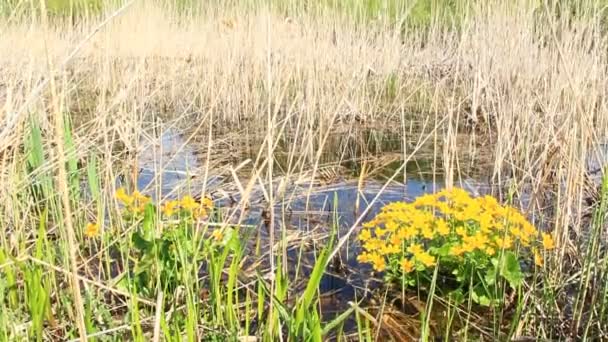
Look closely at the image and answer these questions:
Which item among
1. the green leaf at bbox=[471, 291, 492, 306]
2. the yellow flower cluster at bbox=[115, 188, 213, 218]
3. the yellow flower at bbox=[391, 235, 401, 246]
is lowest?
the green leaf at bbox=[471, 291, 492, 306]

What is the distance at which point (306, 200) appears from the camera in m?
3.11

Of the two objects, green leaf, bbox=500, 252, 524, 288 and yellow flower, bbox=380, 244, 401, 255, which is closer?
green leaf, bbox=500, 252, 524, 288

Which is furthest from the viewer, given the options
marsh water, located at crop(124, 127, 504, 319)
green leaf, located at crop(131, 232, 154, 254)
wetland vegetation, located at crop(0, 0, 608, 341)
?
marsh water, located at crop(124, 127, 504, 319)

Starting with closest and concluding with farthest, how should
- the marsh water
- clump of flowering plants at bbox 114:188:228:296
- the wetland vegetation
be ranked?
the wetland vegetation
clump of flowering plants at bbox 114:188:228:296
the marsh water

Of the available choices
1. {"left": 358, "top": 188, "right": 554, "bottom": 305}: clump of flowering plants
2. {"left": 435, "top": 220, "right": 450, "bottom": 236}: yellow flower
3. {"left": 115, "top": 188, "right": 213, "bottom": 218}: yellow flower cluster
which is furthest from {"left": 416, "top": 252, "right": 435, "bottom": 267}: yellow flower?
{"left": 115, "top": 188, "right": 213, "bottom": 218}: yellow flower cluster

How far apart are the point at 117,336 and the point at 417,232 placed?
974 mm

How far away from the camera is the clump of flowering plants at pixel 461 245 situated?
191 cm

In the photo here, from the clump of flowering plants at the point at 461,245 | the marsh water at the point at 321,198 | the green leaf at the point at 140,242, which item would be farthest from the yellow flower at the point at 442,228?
the green leaf at the point at 140,242

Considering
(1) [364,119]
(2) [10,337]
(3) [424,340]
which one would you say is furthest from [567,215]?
(1) [364,119]

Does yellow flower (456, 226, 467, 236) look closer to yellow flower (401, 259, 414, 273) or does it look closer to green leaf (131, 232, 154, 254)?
yellow flower (401, 259, 414, 273)

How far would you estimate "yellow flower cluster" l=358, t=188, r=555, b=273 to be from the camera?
6.29 feet

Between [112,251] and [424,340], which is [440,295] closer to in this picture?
[424,340]

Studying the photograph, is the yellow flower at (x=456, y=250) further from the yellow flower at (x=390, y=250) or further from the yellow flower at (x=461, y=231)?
the yellow flower at (x=390, y=250)

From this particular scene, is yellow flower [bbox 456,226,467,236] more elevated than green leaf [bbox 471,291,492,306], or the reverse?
yellow flower [bbox 456,226,467,236]
